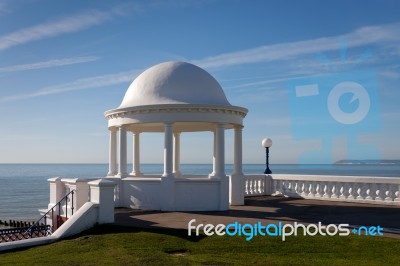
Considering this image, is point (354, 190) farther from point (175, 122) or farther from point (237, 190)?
point (175, 122)

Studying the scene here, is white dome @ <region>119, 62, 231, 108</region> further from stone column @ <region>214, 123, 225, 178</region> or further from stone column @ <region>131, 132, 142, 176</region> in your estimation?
stone column @ <region>131, 132, 142, 176</region>

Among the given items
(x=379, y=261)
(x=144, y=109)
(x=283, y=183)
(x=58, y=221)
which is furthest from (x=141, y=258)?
(x=283, y=183)

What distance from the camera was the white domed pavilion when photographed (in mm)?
19016

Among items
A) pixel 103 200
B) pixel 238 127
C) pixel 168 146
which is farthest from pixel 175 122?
pixel 103 200

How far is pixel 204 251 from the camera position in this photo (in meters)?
11.4

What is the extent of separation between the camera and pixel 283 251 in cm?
1132

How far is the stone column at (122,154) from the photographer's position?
66.9ft

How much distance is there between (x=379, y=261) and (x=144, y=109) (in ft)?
38.3

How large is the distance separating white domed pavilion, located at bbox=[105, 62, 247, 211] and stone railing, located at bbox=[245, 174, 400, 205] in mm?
3826

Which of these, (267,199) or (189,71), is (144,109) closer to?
(189,71)

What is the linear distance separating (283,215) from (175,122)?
5801 millimetres

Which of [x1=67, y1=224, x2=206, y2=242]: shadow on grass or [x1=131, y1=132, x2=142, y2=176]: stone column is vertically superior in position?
[x1=131, y1=132, x2=142, y2=176]: stone column

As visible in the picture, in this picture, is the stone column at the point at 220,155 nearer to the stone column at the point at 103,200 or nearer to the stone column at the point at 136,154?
the stone column at the point at 103,200

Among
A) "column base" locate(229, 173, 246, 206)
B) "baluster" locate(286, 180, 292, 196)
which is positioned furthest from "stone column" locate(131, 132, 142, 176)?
"baluster" locate(286, 180, 292, 196)
